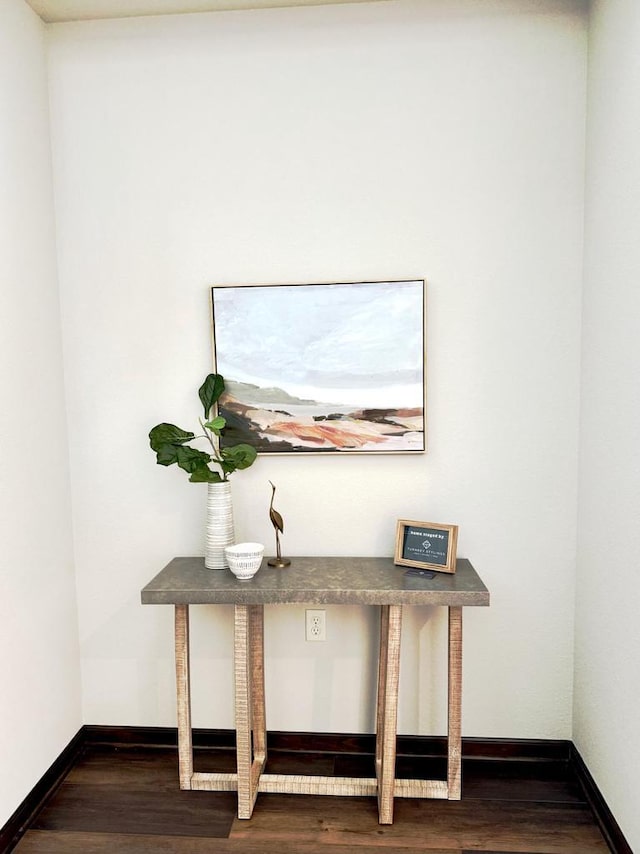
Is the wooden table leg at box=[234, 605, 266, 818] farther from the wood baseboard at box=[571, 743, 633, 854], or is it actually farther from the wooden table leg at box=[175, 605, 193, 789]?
the wood baseboard at box=[571, 743, 633, 854]

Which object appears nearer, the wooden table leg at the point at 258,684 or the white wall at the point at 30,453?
the white wall at the point at 30,453

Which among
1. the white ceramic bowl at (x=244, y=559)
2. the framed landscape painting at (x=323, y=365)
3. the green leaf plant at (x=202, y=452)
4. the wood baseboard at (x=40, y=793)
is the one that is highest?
the framed landscape painting at (x=323, y=365)

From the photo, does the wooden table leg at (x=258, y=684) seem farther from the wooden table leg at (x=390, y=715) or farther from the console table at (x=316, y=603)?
the wooden table leg at (x=390, y=715)

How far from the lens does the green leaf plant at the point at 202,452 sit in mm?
1950

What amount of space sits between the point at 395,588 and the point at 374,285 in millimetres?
985

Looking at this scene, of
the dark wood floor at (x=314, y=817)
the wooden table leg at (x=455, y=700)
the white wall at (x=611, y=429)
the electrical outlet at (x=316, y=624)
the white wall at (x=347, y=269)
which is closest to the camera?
the white wall at (x=611, y=429)

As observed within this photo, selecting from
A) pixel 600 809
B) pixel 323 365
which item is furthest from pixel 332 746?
pixel 323 365

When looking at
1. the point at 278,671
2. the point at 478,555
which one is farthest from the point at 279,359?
the point at 278,671

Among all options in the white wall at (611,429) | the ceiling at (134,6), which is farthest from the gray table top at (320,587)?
the ceiling at (134,6)

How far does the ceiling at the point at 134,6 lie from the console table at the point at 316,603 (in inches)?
72.9

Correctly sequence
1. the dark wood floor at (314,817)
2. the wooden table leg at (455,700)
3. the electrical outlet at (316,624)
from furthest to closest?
the electrical outlet at (316,624), the wooden table leg at (455,700), the dark wood floor at (314,817)

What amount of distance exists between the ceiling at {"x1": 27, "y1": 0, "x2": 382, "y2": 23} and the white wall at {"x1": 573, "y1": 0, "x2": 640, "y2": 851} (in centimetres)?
87

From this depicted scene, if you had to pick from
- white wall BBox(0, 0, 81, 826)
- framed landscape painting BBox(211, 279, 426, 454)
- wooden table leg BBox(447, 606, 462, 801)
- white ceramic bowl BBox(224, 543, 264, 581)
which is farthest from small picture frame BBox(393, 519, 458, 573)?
white wall BBox(0, 0, 81, 826)

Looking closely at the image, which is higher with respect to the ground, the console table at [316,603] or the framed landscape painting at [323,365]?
the framed landscape painting at [323,365]
